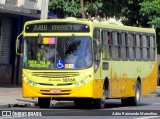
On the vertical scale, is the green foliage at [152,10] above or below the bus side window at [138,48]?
above

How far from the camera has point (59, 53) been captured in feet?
82.7

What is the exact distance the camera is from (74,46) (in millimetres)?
25141

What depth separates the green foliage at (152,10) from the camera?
41625 mm

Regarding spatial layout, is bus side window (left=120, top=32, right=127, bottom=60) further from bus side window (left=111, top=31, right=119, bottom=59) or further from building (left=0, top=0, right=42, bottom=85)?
building (left=0, top=0, right=42, bottom=85)

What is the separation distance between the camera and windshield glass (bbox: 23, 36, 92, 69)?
2503 centimetres

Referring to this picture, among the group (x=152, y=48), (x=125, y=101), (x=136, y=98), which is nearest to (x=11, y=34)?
(x=152, y=48)

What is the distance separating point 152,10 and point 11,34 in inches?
322

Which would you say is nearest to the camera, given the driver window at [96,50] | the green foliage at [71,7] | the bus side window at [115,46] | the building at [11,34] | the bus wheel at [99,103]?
the driver window at [96,50]

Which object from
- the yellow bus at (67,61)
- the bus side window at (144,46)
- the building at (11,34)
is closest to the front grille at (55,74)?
the yellow bus at (67,61)

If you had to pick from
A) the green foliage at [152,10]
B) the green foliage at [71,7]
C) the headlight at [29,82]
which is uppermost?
the green foliage at [152,10]

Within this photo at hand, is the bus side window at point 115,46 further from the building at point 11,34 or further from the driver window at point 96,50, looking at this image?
the building at point 11,34

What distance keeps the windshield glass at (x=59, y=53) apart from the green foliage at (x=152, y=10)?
16536mm

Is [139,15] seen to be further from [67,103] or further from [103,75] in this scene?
[103,75]

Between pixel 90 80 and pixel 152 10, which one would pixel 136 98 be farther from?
pixel 152 10
